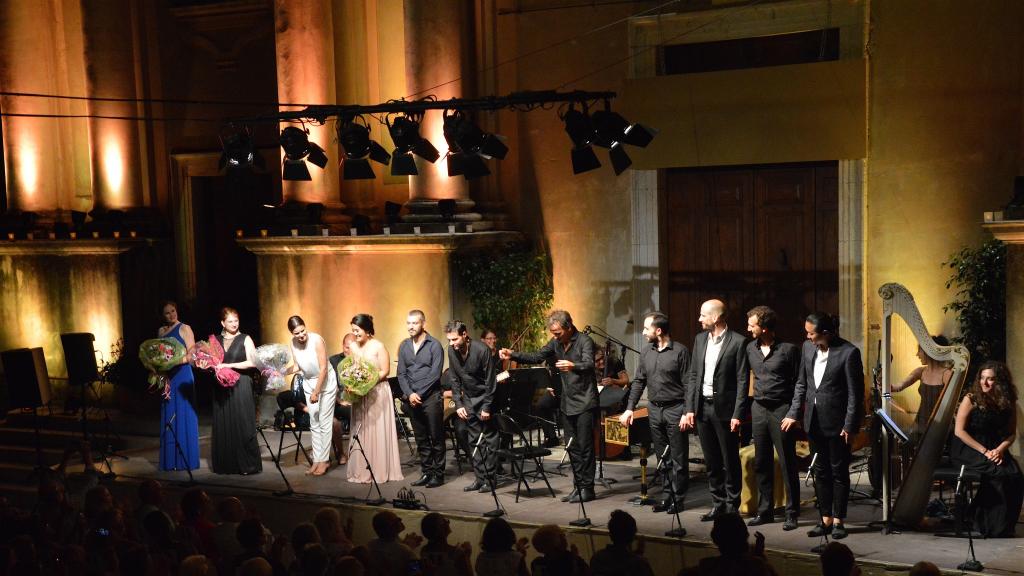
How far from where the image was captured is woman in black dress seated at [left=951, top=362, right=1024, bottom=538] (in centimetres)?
902

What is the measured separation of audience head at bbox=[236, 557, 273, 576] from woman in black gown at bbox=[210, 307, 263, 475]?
6.19 metres

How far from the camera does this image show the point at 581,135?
38.3 ft

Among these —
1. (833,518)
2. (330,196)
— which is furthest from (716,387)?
(330,196)

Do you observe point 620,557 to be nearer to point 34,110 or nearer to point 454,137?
point 454,137

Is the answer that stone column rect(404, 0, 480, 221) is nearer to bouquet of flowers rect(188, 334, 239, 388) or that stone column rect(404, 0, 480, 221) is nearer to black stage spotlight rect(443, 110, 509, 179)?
black stage spotlight rect(443, 110, 509, 179)

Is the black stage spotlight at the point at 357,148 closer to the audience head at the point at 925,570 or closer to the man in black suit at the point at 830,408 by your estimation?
the man in black suit at the point at 830,408

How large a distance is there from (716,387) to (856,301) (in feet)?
13.1

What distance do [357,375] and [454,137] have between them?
267 centimetres

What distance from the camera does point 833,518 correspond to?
9289mm

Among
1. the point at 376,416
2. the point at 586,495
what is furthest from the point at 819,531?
the point at 376,416

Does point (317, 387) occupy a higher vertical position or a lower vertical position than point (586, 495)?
higher

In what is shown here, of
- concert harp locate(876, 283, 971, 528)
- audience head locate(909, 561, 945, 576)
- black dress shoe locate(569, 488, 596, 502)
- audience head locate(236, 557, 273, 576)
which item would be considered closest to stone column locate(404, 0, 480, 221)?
black dress shoe locate(569, 488, 596, 502)

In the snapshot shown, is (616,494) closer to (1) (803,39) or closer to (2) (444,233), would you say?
(2) (444,233)

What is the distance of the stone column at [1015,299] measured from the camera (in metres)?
9.99
